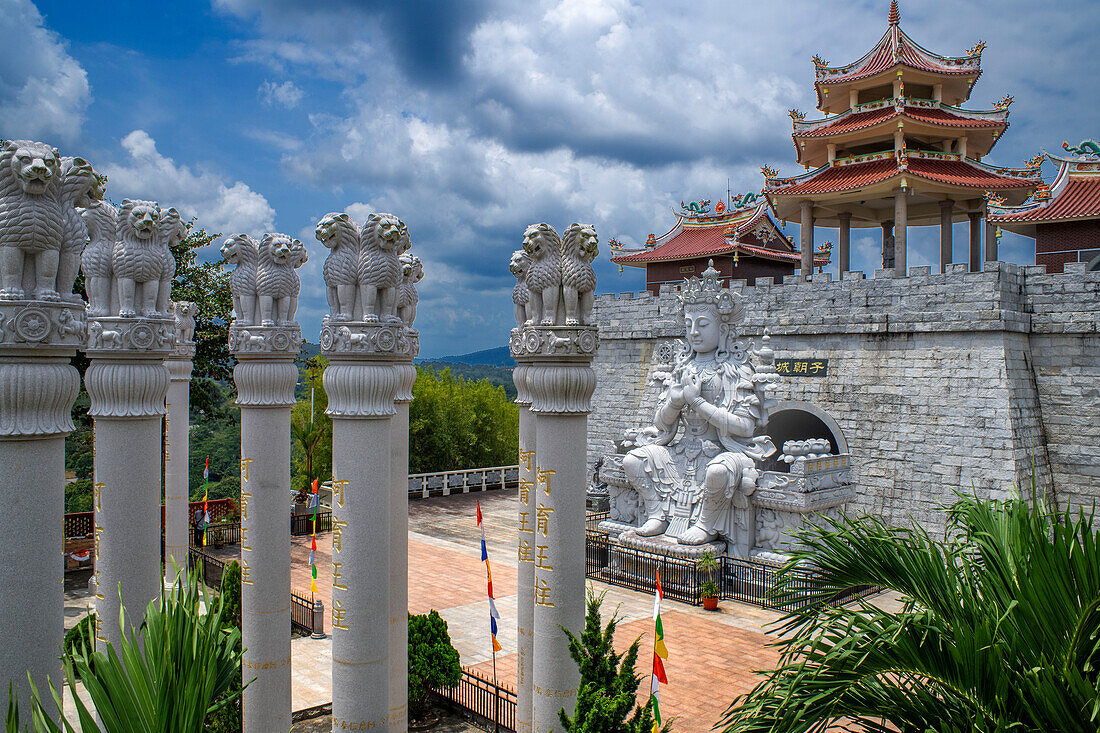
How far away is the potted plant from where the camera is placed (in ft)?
50.2

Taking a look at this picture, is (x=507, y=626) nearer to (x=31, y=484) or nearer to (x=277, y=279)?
(x=277, y=279)

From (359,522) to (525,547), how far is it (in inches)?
61.4

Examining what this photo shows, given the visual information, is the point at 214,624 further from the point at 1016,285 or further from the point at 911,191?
the point at 911,191

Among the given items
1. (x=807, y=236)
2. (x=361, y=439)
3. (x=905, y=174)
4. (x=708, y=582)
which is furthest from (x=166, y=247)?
(x=807, y=236)

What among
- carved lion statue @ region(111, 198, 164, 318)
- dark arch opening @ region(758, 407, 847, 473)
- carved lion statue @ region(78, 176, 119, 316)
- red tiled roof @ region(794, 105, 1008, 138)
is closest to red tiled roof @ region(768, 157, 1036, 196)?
red tiled roof @ region(794, 105, 1008, 138)

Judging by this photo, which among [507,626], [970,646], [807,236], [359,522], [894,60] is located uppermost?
[894,60]

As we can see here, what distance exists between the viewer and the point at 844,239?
26656mm

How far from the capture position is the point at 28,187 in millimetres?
4949

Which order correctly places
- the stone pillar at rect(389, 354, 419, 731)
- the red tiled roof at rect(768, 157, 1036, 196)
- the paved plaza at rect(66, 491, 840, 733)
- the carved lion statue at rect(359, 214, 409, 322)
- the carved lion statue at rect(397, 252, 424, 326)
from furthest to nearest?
the red tiled roof at rect(768, 157, 1036, 196) → the paved plaza at rect(66, 491, 840, 733) → the carved lion statue at rect(397, 252, 424, 326) → the stone pillar at rect(389, 354, 419, 731) → the carved lion statue at rect(359, 214, 409, 322)

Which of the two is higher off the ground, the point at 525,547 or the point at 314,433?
the point at 525,547

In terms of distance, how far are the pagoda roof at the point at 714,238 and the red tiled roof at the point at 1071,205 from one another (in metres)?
11.5

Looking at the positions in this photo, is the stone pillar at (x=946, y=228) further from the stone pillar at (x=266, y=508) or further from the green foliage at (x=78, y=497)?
the green foliage at (x=78, y=497)

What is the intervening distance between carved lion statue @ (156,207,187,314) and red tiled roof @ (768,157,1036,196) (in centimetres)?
2012

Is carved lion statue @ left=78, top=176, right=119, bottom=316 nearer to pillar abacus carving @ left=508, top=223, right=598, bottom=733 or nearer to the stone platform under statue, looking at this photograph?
pillar abacus carving @ left=508, top=223, right=598, bottom=733
